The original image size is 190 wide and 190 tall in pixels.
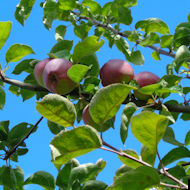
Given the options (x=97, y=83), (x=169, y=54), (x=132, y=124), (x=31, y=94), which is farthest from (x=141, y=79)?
(x=31, y=94)

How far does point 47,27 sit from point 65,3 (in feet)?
1.19

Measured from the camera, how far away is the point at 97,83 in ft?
3.77

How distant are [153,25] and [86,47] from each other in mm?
617

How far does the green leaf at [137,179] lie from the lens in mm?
758

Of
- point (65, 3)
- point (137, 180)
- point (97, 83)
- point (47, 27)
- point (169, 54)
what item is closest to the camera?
point (137, 180)

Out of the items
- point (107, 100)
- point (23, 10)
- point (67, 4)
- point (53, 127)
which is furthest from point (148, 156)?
point (23, 10)

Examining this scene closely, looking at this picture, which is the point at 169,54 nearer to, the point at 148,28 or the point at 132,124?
the point at 148,28

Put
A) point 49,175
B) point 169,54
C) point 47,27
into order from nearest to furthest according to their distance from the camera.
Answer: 1. point 49,175
2. point 169,54
3. point 47,27

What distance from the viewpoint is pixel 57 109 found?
87 centimetres

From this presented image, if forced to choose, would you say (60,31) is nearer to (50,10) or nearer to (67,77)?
(50,10)

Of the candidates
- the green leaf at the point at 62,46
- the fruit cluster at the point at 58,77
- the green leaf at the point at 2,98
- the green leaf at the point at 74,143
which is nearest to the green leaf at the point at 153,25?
the green leaf at the point at 62,46

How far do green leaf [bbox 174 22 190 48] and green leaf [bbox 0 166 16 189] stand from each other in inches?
42.2

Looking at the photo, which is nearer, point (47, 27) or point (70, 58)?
point (70, 58)

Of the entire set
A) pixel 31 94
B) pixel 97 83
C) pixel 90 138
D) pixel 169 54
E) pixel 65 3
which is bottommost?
pixel 90 138
